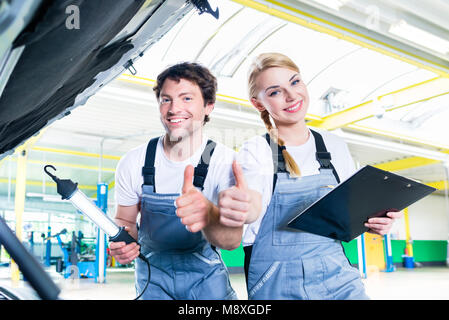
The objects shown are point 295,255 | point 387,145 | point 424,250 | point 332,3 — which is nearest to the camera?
point 295,255

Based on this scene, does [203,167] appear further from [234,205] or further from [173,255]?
[234,205]

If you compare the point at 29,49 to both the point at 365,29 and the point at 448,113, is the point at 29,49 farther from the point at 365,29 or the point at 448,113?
the point at 448,113

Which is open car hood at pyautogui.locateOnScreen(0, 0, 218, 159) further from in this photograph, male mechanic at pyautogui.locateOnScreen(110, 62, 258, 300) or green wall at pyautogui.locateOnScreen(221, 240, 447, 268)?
green wall at pyautogui.locateOnScreen(221, 240, 447, 268)

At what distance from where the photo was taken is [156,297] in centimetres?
102

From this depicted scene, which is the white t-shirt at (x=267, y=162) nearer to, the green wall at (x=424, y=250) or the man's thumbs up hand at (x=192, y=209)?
the man's thumbs up hand at (x=192, y=209)

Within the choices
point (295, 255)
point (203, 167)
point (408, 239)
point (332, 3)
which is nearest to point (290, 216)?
point (295, 255)

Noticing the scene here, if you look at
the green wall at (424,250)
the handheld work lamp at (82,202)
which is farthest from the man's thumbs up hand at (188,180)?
the green wall at (424,250)

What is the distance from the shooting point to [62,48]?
543 mm

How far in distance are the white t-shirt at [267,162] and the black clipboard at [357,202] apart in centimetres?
14

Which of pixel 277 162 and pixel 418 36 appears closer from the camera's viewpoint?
pixel 277 162

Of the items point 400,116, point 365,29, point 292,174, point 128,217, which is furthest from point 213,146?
point 400,116

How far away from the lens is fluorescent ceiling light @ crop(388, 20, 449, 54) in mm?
2465

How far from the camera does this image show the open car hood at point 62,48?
438 millimetres

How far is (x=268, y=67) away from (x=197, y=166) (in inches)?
13.7
